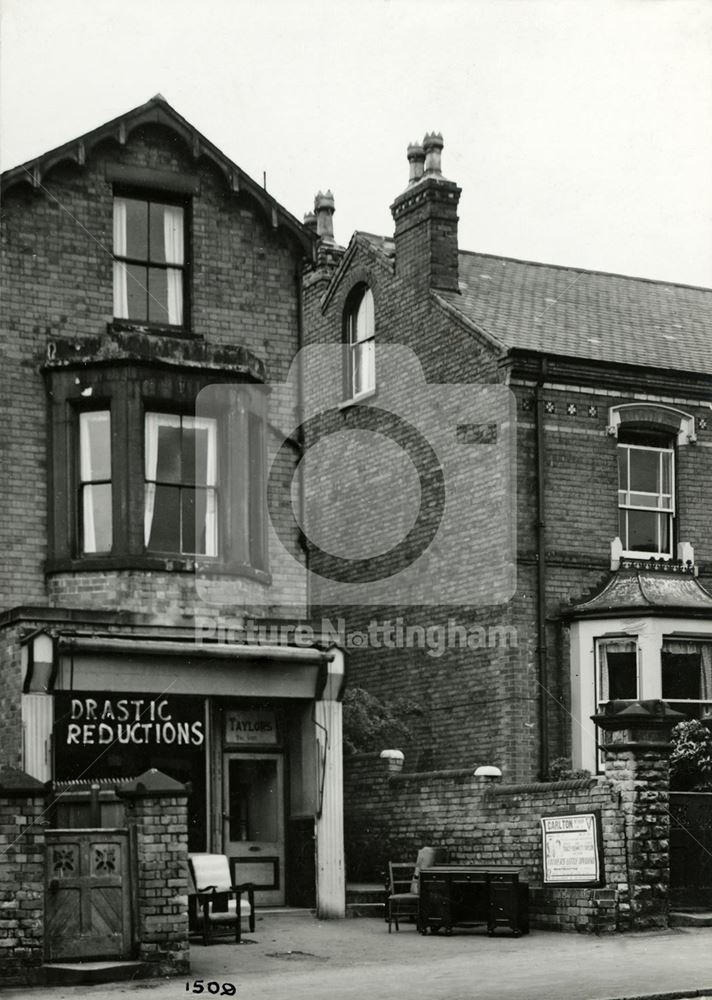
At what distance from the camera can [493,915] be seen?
59.6 feet

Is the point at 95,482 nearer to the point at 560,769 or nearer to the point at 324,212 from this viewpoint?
the point at 560,769

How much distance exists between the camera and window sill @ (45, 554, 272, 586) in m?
19.7

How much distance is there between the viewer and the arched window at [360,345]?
2797 centimetres

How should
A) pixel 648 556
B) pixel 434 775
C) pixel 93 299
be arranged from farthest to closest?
pixel 648 556
pixel 434 775
pixel 93 299

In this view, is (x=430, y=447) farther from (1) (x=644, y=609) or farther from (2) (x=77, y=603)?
(2) (x=77, y=603)

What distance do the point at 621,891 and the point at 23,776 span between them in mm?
7163

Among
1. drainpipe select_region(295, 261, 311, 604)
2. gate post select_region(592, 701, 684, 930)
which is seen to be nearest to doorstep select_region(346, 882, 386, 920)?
drainpipe select_region(295, 261, 311, 604)

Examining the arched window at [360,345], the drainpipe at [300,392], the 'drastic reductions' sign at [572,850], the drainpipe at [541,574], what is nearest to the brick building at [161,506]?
the drainpipe at [300,392]

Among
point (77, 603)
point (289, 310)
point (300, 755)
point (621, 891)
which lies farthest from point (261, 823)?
point (289, 310)

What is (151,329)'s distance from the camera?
20.8 meters

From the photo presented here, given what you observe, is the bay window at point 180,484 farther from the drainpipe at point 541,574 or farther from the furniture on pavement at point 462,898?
the drainpipe at point 541,574

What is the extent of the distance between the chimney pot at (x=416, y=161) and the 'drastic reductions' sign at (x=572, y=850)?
492 inches

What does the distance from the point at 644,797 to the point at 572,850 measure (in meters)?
1.18

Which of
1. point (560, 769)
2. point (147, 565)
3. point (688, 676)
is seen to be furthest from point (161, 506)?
point (688, 676)
